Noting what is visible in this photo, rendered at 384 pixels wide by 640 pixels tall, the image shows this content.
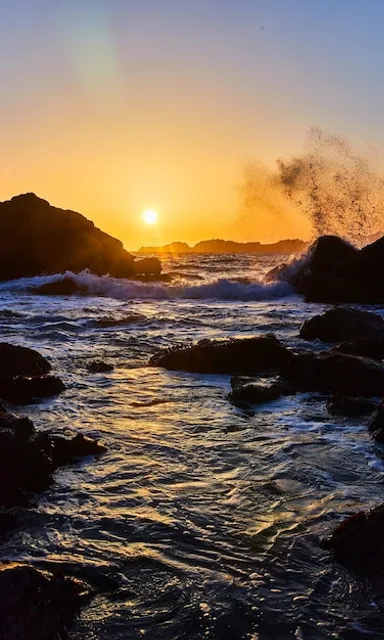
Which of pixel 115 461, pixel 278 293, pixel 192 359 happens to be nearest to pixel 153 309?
pixel 278 293

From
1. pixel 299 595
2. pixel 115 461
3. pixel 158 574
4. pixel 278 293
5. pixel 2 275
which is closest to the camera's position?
pixel 299 595

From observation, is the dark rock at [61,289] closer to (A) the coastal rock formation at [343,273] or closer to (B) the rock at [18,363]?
(A) the coastal rock formation at [343,273]

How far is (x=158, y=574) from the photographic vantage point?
3.71 m

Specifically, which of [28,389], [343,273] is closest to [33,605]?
[28,389]

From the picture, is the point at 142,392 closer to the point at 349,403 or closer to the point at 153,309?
the point at 349,403

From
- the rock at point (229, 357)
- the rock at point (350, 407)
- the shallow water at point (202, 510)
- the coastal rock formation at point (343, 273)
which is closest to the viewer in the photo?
the shallow water at point (202, 510)

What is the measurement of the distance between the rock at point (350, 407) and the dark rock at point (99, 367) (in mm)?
4205

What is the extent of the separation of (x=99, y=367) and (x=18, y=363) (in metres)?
1.48

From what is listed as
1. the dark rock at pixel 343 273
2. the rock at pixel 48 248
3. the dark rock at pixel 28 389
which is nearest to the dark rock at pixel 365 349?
the dark rock at pixel 28 389

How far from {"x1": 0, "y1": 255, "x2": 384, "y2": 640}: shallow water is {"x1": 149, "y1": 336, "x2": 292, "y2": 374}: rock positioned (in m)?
0.65

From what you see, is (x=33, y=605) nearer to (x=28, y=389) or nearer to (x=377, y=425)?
(x=377, y=425)

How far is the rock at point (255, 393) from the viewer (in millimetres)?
8281

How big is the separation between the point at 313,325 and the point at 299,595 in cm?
1098

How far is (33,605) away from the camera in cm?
300
